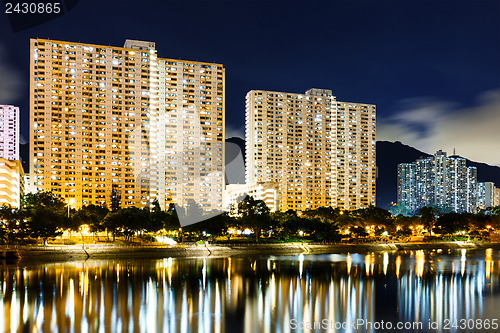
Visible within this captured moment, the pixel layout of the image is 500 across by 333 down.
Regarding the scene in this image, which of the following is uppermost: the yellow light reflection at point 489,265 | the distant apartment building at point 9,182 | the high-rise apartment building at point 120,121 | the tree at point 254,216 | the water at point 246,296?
the high-rise apartment building at point 120,121

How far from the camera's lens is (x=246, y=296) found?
126 ft

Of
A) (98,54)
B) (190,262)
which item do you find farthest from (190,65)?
(190,262)

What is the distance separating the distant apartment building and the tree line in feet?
12.6

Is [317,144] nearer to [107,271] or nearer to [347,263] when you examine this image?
[347,263]

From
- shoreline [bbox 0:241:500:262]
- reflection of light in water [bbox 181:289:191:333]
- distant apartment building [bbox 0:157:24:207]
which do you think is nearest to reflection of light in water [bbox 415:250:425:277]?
shoreline [bbox 0:241:500:262]

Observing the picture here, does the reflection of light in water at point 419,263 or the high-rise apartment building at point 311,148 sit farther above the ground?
the high-rise apartment building at point 311,148

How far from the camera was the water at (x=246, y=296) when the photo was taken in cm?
2908

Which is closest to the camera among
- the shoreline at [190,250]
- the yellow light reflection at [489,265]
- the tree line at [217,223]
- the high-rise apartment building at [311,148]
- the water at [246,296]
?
the water at [246,296]

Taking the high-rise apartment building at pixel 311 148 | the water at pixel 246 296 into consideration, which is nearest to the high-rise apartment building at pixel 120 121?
the high-rise apartment building at pixel 311 148

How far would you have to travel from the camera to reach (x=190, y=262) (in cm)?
6038

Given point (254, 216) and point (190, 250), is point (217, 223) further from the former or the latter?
point (190, 250)

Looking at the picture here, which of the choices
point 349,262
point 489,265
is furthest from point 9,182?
point 489,265

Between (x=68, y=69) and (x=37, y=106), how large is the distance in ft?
41.3

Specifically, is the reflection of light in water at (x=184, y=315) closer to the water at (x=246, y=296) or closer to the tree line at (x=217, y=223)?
the water at (x=246, y=296)
